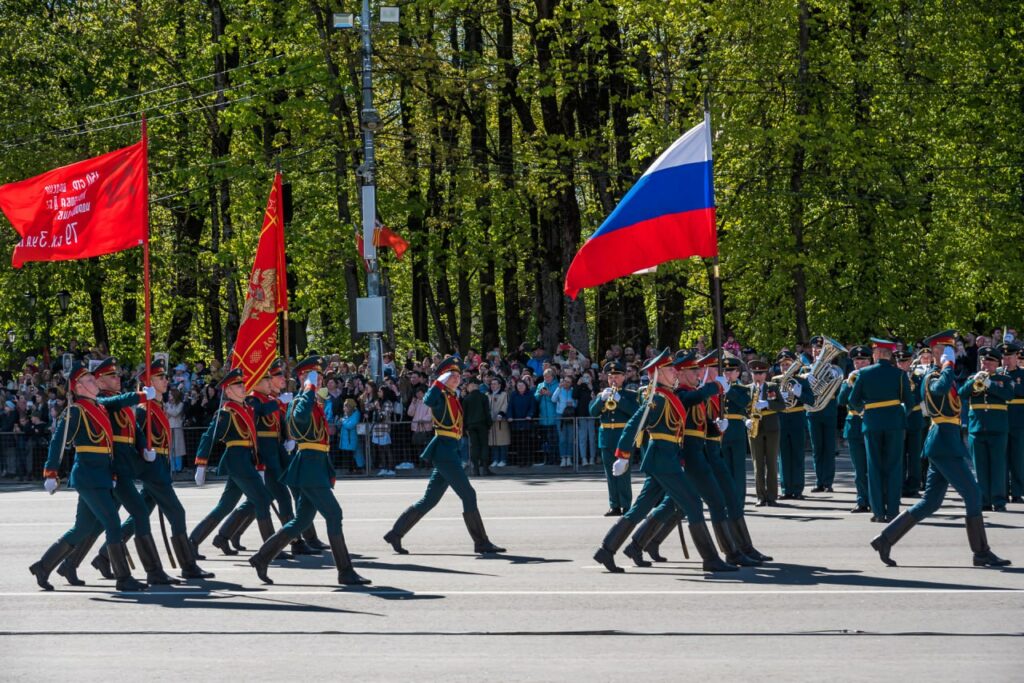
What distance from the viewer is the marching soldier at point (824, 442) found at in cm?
1956

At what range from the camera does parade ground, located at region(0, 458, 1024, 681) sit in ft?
30.0

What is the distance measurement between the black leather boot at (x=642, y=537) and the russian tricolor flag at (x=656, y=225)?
8.02 feet

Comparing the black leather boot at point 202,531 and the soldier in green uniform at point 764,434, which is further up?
the soldier in green uniform at point 764,434

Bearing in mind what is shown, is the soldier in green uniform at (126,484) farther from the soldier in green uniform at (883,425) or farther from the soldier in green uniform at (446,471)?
the soldier in green uniform at (883,425)

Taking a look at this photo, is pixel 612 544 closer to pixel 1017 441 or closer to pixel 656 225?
pixel 656 225

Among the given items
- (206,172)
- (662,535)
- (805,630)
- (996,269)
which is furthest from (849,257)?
(805,630)

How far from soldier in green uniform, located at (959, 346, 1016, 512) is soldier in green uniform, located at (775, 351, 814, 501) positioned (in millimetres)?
2446

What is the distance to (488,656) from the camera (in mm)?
9492

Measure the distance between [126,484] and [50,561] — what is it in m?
0.99

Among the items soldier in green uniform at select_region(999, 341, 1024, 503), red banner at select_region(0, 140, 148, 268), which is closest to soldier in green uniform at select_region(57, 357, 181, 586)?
red banner at select_region(0, 140, 148, 268)

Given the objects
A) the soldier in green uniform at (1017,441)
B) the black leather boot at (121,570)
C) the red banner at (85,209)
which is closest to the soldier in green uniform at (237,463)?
the black leather boot at (121,570)

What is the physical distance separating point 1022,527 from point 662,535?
4298 mm

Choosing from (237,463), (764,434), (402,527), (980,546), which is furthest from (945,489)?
(237,463)

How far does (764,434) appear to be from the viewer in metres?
18.8
